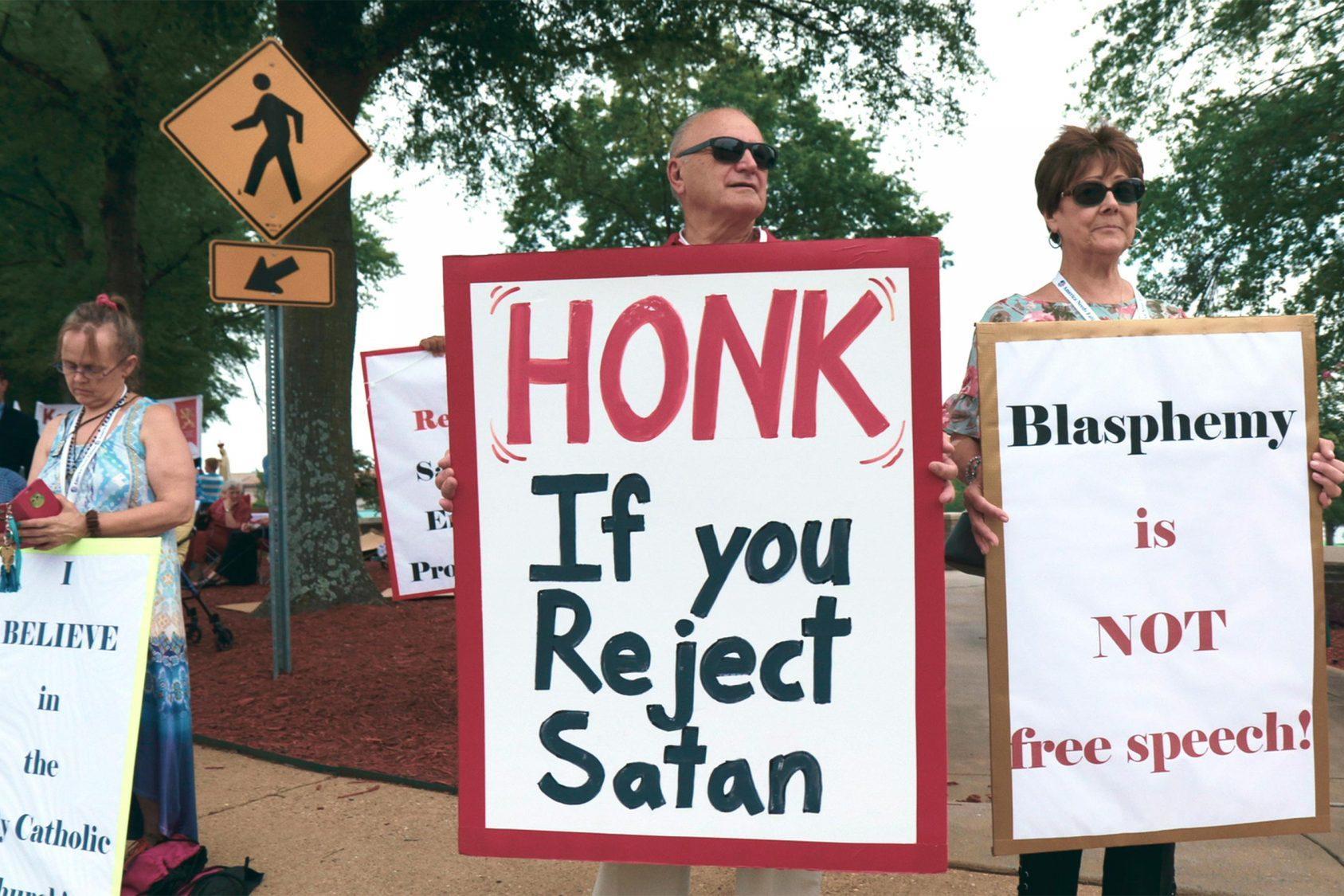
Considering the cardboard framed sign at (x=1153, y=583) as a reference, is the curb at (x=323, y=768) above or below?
below

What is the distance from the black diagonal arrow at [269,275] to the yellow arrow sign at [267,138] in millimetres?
129

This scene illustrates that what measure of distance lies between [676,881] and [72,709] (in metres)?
1.66

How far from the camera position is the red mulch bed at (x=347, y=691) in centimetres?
540

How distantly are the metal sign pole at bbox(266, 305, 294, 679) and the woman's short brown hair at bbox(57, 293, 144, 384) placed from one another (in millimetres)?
2436

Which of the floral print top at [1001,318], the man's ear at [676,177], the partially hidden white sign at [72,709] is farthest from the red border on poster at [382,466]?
the floral print top at [1001,318]

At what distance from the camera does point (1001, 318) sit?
273 cm

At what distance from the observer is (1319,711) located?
263 centimetres

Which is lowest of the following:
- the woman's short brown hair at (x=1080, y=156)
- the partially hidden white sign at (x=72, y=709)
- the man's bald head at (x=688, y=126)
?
the partially hidden white sign at (x=72, y=709)

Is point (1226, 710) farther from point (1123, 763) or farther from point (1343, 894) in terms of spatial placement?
point (1343, 894)

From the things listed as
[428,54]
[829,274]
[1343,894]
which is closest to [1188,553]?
[829,274]

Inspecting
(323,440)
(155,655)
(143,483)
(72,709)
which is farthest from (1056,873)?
(323,440)

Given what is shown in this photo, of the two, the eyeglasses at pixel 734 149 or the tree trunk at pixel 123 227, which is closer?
the eyeglasses at pixel 734 149

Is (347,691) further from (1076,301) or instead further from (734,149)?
(1076,301)

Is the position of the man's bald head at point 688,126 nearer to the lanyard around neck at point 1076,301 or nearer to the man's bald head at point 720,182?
the man's bald head at point 720,182
